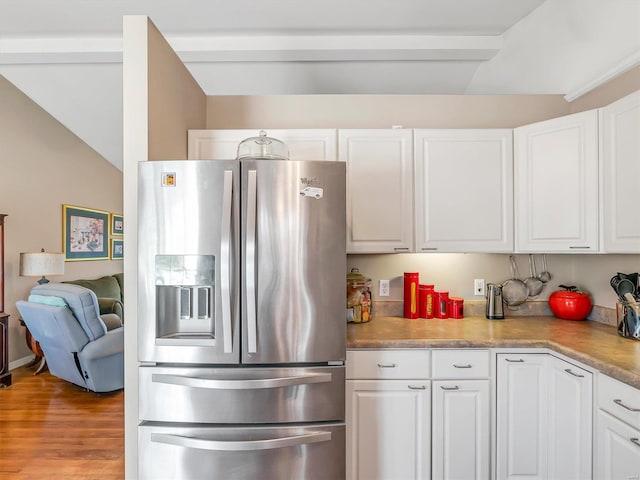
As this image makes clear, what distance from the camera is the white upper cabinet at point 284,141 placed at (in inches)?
95.2

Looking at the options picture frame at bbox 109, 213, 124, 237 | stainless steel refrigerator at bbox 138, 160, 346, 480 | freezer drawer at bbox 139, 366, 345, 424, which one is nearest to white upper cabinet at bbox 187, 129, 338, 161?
stainless steel refrigerator at bbox 138, 160, 346, 480

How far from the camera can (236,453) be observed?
5.70 ft

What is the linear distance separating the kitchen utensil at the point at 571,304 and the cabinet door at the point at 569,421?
683 mm

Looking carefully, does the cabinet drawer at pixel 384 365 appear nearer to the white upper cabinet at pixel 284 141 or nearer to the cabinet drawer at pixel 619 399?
the cabinet drawer at pixel 619 399

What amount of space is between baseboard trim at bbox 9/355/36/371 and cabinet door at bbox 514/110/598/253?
527 cm

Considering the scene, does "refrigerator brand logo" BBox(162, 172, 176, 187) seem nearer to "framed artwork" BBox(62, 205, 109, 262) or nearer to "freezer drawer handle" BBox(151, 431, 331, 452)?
"freezer drawer handle" BBox(151, 431, 331, 452)

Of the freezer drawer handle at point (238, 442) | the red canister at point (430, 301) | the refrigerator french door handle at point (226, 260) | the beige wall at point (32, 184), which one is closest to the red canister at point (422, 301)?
the red canister at point (430, 301)

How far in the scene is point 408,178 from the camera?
240cm

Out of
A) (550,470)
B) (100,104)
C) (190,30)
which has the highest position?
(190,30)

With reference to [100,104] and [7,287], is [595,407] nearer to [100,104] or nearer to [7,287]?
[100,104]

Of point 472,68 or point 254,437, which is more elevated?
point 472,68

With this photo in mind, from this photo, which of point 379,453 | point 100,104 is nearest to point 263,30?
point 100,104

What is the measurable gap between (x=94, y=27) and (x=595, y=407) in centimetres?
388

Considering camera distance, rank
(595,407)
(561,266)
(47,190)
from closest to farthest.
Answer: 1. (595,407)
2. (561,266)
3. (47,190)
